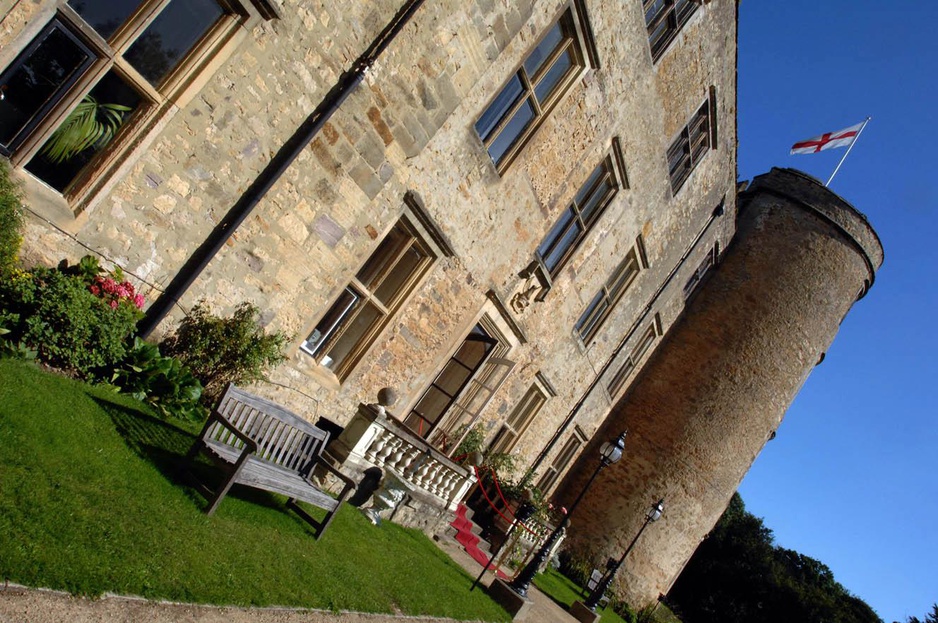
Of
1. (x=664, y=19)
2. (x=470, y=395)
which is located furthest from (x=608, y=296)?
(x=664, y=19)

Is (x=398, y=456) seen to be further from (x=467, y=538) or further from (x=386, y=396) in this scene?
(x=467, y=538)

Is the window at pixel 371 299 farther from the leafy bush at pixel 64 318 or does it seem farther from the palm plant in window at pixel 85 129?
the palm plant in window at pixel 85 129

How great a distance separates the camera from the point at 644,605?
55.8 feet

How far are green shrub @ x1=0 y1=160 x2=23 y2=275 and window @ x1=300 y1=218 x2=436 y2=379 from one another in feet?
11.2

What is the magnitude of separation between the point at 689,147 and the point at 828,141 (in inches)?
313

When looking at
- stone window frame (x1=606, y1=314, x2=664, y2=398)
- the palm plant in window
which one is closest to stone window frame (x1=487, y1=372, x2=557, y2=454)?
stone window frame (x1=606, y1=314, x2=664, y2=398)

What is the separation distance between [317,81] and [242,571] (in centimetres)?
432

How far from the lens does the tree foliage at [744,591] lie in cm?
2959

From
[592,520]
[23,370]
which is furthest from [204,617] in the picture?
[592,520]

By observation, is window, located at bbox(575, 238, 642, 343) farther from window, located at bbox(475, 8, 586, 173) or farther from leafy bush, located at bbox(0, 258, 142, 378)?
leafy bush, located at bbox(0, 258, 142, 378)

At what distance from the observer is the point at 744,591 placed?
1228 inches

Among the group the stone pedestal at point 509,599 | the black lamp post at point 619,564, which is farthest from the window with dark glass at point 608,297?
the stone pedestal at point 509,599

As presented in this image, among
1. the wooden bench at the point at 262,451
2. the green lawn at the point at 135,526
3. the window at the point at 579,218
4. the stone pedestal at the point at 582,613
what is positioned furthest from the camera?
the stone pedestal at the point at 582,613

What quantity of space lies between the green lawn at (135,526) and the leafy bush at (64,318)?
0.24 meters
